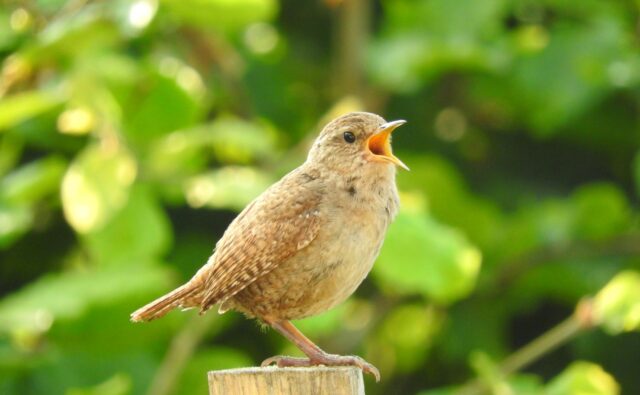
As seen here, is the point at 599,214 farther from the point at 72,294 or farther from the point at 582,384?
the point at 72,294

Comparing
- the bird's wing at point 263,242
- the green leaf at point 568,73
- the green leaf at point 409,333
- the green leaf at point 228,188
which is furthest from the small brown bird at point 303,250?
the green leaf at point 409,333

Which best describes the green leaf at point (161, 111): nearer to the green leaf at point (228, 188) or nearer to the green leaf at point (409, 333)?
the green leaf at point (228, 188)

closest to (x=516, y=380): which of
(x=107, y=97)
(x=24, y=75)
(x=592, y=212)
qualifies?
(x=592, y=212)

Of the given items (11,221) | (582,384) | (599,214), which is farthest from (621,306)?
(11,221)

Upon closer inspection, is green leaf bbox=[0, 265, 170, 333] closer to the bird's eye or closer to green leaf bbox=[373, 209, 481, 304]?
green leaf bbox=[373, 209, 481, 304]

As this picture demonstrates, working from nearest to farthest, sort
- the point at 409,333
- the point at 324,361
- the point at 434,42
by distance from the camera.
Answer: the point at 324,361, the point at 434,42, the point at 409,333

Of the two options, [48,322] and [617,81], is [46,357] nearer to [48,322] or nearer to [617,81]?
[48,322]
